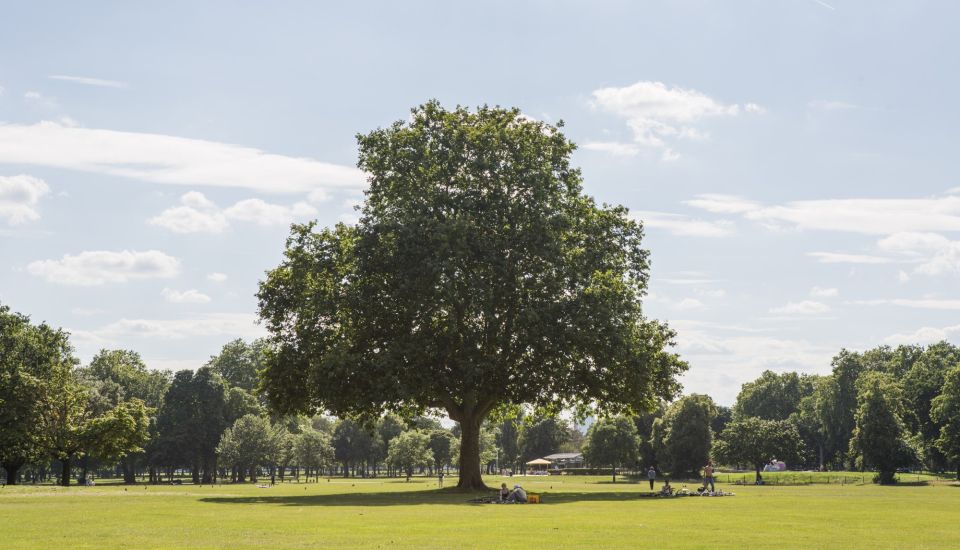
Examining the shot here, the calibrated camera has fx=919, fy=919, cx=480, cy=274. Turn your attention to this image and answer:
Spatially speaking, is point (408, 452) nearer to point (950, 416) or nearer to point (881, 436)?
point (881, 436)

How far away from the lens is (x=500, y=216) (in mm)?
59062

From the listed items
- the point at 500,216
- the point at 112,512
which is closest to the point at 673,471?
the point at 500,216

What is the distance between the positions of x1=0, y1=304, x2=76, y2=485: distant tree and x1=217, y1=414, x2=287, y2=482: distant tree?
3295 cm

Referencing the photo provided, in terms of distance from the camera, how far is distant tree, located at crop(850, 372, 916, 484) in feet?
307

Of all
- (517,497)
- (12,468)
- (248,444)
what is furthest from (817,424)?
(517,497)

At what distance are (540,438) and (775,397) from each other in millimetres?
51232

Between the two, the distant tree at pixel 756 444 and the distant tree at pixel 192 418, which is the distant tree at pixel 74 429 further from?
the distant tree at pixel 756 444

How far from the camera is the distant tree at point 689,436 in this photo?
11712 centimetres

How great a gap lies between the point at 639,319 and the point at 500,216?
1282 cm

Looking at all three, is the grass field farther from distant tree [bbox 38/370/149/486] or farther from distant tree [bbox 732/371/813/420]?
distant tree [bbox 732/371/813/420]

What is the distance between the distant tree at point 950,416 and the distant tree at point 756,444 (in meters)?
16.7

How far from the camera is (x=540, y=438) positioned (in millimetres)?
182750

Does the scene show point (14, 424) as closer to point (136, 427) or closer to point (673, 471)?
point (136, 427)

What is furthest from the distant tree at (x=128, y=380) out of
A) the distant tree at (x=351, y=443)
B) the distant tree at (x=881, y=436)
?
the distant tree at (x=881, y=436)
